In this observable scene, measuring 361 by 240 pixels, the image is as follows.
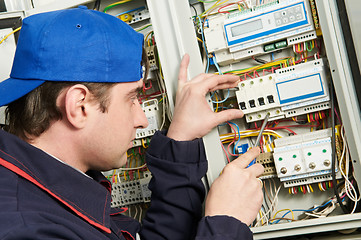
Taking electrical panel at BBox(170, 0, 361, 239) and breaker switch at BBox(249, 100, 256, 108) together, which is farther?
breaker switch at BBox(249, 100, 256, 108)

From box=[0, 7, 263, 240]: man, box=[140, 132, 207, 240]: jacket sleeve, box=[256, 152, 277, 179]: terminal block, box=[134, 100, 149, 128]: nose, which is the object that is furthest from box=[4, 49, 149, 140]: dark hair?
box=[256, 152, 277, 179]: terminal block

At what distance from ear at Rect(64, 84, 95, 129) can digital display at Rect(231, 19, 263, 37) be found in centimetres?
81

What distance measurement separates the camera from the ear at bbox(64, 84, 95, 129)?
990 millimetres

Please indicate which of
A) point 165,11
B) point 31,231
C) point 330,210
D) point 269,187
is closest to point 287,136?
point 269,187

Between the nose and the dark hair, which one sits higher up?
the dark hair

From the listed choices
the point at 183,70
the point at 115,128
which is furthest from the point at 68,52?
the point at 183,70

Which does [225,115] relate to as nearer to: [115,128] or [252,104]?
[252,104]

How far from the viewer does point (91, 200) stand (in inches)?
40.4

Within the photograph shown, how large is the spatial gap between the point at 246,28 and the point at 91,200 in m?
0.99

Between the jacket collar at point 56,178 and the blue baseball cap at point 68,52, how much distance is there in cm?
16

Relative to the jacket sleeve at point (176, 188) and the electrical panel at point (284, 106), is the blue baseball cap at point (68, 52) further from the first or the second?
the electrical panel at point (284, 106)

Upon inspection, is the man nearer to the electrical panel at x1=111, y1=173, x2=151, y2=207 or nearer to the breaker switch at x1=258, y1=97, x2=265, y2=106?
the breaker switch at x1=258, y1=97, x2=265, y2=106

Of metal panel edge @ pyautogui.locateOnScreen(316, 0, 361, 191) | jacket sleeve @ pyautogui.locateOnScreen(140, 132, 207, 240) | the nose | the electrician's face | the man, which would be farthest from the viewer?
metal panel edge @ pyautogui.locateOnScreen(316, 0, 361, 191)

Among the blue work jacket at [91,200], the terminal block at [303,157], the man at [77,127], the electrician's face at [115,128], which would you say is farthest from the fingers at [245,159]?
the electrician's face at [115,128]
